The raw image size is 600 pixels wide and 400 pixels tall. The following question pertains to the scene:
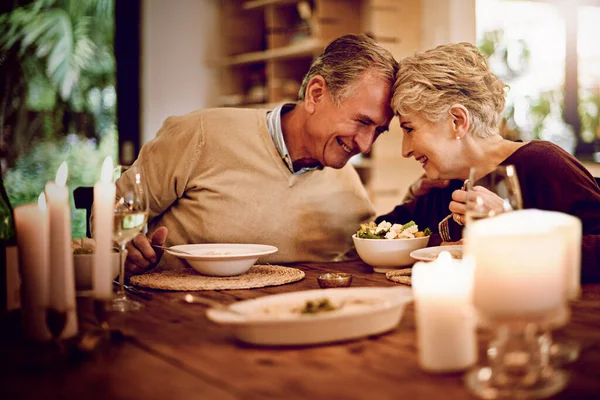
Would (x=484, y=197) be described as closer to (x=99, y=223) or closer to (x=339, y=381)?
(x=339, y=381)

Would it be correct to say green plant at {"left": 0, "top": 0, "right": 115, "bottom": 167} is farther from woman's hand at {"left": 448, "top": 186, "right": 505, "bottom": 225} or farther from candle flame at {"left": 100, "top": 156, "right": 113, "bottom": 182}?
woman's hand at {"left": 448, "top": 186, "right": 505, "bottom": 225}

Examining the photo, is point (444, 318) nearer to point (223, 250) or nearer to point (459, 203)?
point (459, 203)

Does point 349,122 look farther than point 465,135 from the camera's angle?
Yes

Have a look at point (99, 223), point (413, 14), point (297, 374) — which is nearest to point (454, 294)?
point (297, 374)

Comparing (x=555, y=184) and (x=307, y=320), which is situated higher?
(x=555, y=184)

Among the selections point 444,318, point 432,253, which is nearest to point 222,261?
point 432,253

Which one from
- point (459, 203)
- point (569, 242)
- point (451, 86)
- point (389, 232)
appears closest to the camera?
point (569, 242)

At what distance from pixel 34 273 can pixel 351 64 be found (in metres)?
1.31

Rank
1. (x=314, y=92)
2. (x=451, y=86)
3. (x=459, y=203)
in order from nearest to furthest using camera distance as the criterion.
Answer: (x=459, y=203) < (x=451, y=86) < (x=314, y=92)

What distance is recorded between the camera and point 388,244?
70.6 inches

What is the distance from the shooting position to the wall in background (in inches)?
195

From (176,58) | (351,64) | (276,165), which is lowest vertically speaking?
(276,165)

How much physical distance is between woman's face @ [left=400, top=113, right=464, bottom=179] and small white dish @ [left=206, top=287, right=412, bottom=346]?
0.93 meters

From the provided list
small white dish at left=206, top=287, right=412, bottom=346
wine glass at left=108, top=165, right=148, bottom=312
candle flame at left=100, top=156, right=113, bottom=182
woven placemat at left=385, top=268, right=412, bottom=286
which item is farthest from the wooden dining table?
woven placemat at left=385, top=268, right=412, bottom=286
